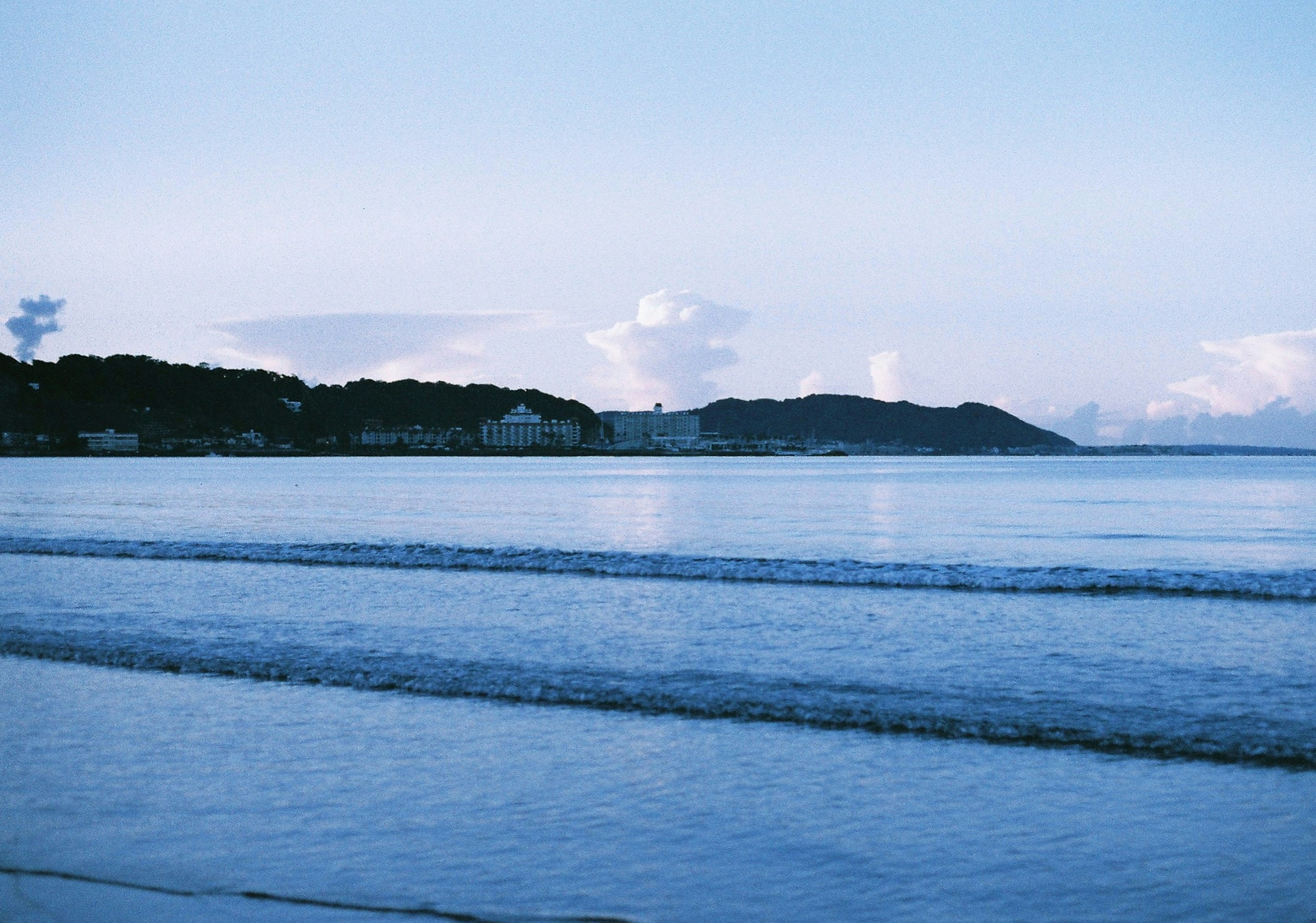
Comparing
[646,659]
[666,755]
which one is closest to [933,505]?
[646,659]

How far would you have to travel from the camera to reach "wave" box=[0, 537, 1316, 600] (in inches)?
800

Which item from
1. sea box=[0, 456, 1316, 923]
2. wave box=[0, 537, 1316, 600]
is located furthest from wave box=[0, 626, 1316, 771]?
wave box=[0, 537, 1316, 600]

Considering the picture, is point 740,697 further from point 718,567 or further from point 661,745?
point 718,567

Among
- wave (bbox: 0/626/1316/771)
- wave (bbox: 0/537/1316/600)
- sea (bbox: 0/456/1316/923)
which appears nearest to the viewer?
sea (bbox: 0/456/1316/923)

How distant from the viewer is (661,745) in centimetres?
849

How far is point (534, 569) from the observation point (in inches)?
952

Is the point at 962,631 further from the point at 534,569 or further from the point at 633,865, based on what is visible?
the point at 534,569

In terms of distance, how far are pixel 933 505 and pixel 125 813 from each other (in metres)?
50.0

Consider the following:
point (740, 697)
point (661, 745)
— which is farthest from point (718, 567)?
point (661, 745)

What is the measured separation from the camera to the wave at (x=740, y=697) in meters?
8.48

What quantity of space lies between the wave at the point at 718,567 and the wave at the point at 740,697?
10.7 m

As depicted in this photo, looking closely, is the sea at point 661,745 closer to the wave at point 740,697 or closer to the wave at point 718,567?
the wave at point 740,697

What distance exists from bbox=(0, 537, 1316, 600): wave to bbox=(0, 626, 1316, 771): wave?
35.2 ft

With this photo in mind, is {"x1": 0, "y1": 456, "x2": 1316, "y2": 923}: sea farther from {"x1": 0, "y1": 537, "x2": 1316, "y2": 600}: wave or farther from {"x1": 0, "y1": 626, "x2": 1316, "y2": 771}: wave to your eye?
{"x1": 0, "y1": 537, "x2": 1316, "y2": 600}: wave
